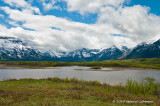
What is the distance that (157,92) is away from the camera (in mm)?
33594

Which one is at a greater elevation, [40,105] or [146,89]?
[40,105]

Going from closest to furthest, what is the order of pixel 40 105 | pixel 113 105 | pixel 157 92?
pixel 40 105, pixel 113 105, pixel 157 92

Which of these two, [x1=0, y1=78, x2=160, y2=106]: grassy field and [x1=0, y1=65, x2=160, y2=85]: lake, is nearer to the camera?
[x1=0, y1=78, x2=160, y2=106]: grassy field

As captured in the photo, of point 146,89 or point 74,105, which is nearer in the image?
point 74,105

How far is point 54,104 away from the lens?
56.0 feet

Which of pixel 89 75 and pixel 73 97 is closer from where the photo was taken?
pixel 73 97

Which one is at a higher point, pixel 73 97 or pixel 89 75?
pixel 73 97

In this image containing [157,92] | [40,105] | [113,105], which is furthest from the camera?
[157,92]

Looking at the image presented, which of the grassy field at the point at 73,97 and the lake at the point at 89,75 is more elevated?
the grassy field at the point at 73,97

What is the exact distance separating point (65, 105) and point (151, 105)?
462 inches

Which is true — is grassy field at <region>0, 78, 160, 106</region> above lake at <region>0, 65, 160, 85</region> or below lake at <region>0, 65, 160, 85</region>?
above

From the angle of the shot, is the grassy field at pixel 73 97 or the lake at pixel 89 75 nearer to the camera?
the grassy field at pixel 73 97

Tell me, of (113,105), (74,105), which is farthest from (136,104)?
(74,105)

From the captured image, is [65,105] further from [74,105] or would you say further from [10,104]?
[10,104]
